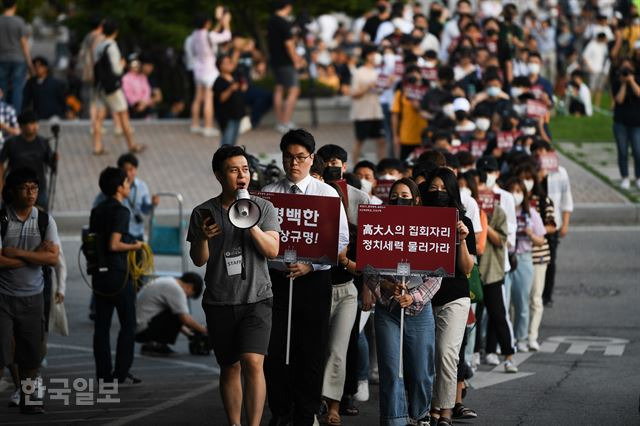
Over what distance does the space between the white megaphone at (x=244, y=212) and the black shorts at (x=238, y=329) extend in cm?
62

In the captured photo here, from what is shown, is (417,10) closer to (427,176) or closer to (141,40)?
(141,40)

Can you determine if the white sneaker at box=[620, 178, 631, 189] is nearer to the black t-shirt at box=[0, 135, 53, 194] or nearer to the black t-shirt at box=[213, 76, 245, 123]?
the black t-shirt at box=[213, 76, 245, 123]

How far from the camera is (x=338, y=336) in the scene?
36.9 ft

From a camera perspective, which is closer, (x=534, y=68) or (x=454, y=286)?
(x=454, y=286)

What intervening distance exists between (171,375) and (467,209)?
3.71m

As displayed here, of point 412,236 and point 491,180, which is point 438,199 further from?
point 491,180

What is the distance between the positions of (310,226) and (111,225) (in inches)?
123

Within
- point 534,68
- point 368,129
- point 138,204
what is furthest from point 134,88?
point 138,204

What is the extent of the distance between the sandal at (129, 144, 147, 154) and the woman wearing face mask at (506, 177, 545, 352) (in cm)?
1141

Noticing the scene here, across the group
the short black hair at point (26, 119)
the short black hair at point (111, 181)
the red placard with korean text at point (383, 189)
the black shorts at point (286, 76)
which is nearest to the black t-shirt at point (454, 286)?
the red placard with korean text at point (383, 189)

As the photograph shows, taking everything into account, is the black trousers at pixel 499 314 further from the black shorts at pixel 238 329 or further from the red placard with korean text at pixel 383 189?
the black shorts at pixel 238 329

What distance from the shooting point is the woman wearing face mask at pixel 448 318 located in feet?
35.9

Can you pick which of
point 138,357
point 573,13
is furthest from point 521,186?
point 573,13

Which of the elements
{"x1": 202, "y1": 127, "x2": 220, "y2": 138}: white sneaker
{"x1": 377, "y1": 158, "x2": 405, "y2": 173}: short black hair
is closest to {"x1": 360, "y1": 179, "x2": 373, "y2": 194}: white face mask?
{"x1": 377, "y1": 158, "x2": 405, "y2": 173}: short black hair
